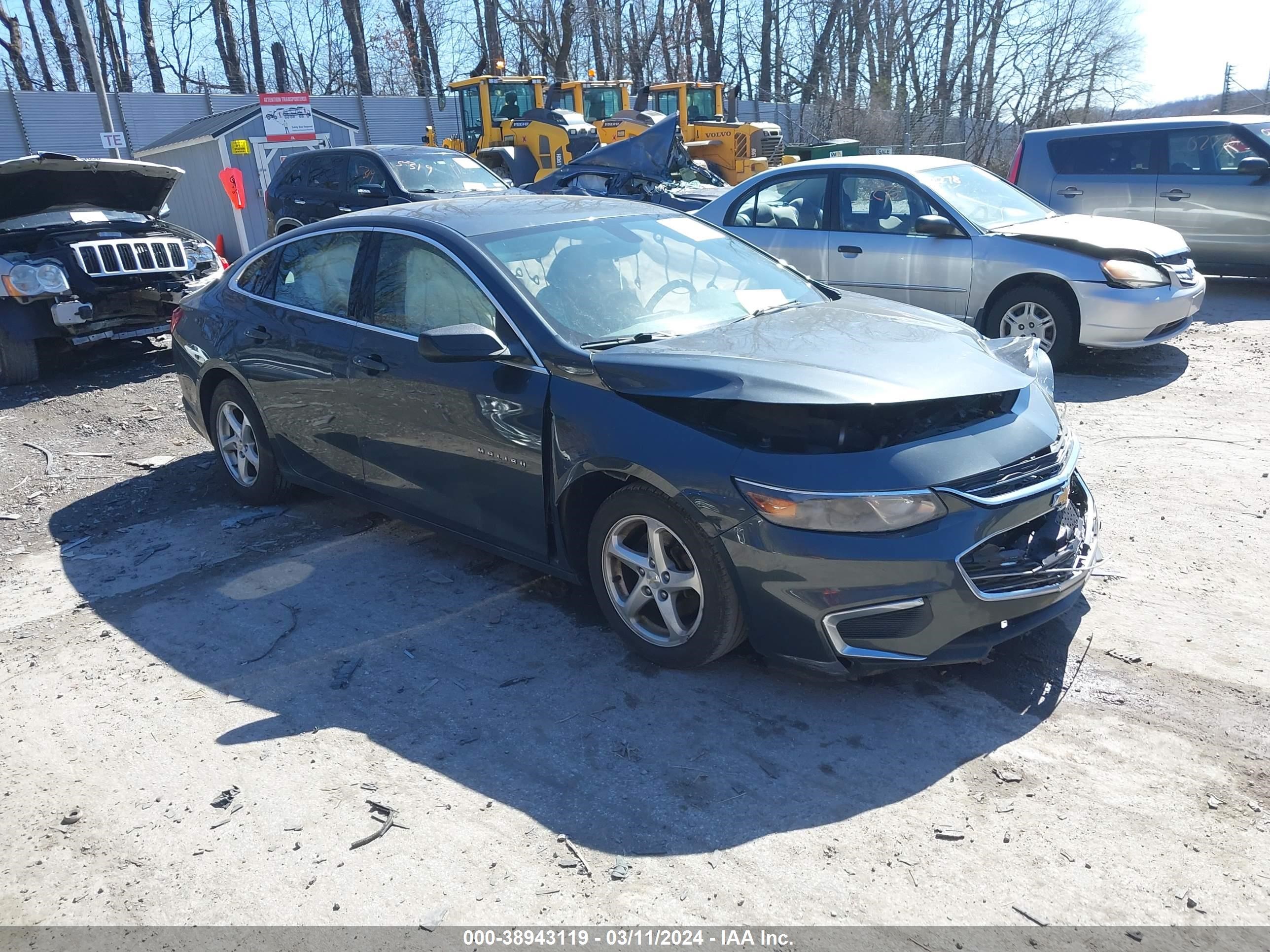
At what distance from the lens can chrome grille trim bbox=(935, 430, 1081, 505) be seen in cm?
318

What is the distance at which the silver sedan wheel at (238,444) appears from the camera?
5.60 m

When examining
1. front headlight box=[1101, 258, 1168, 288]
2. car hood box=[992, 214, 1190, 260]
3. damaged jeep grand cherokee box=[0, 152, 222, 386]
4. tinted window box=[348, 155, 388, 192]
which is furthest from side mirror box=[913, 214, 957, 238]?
tinted window box=[348, 155, 388, 192]

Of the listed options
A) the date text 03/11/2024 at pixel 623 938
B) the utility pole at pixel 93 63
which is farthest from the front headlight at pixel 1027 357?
the utility pole at pixel 93 63

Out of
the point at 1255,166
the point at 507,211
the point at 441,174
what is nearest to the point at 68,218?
the point at 441,174

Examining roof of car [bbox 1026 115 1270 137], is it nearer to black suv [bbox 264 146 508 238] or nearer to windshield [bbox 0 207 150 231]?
black suv [bbox 264 146 508 238]

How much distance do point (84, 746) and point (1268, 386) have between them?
756cm

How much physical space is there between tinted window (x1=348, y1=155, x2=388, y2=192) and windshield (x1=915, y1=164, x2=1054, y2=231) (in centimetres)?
726

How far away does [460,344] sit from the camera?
150 inches

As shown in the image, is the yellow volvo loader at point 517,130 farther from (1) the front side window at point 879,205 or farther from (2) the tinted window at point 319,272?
→ (2) the tinted window at point 319,272

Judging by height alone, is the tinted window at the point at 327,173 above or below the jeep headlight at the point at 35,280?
above

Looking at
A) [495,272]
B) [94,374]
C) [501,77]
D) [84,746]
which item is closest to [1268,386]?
[495,272]

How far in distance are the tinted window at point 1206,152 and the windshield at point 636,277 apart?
25.3ft

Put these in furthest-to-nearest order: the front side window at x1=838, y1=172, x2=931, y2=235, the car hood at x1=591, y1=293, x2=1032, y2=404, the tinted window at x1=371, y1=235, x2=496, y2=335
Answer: the front side window at x1=838, y1=172, x2=931, y2=235, the tinted window at x1=371, y1=235, x2=496, y2=335, the car hood at x1=591, y1=293, x2=1032, y2=404

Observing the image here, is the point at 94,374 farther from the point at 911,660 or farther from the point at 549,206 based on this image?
the point at 911,660
